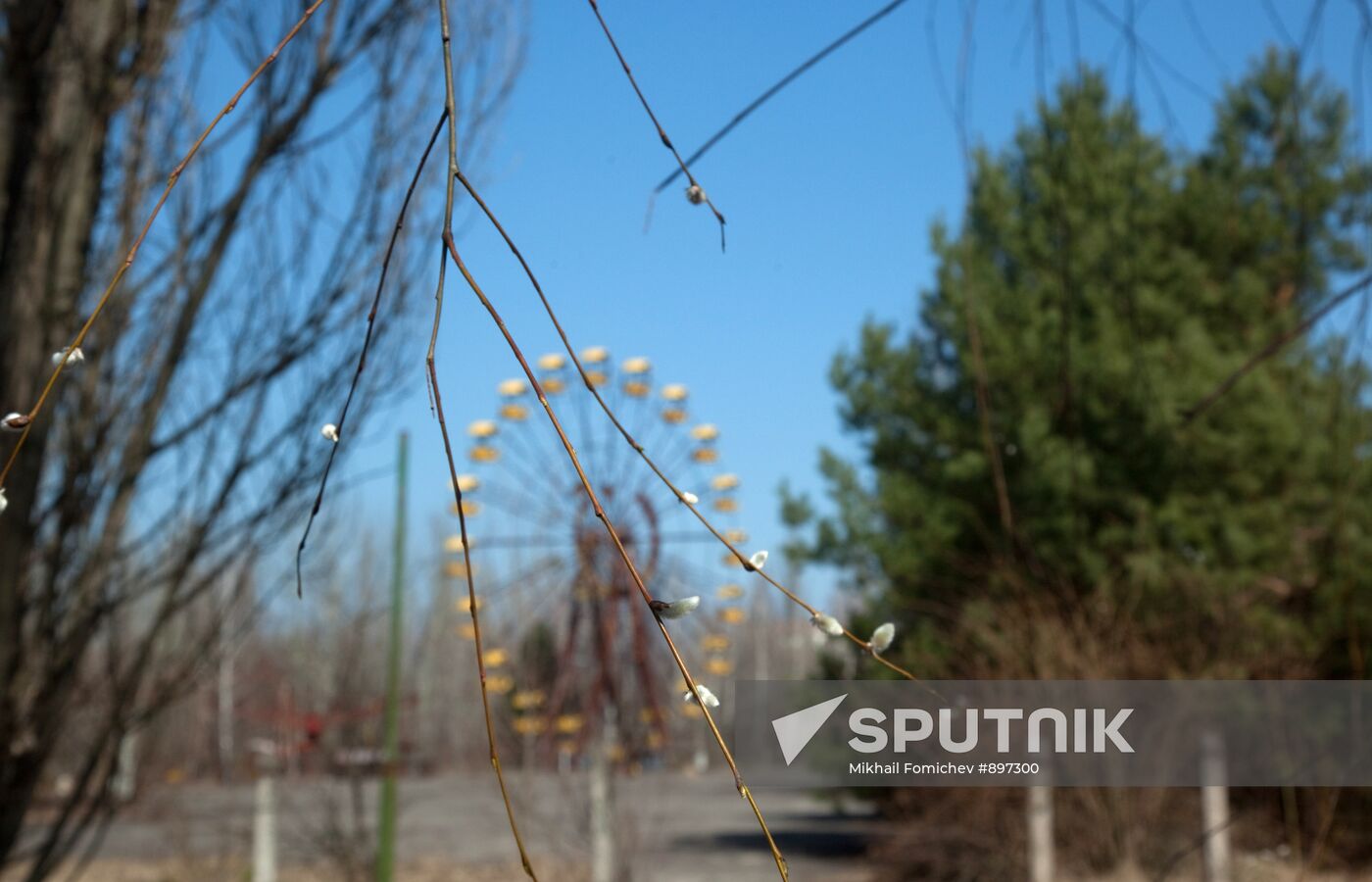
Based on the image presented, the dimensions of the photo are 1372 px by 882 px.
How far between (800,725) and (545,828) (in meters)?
5.56

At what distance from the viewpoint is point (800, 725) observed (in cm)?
168

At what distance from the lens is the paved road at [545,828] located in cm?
703

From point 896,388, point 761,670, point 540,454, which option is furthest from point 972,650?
point 761,670

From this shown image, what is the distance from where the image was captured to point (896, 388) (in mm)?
9883

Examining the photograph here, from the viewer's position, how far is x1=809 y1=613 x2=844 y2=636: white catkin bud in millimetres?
711

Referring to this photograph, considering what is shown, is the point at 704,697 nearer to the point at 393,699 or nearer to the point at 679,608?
the point at 679,608

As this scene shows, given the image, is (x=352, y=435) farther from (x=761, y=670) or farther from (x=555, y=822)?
(x=761, y=670)

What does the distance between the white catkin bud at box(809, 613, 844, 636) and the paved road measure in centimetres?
605

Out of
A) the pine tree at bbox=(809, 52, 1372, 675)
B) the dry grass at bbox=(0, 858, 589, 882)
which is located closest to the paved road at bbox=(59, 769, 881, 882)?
the dry grass at bbox=(0, 858, 589, 882)

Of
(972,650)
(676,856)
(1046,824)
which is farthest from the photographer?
(676,856)

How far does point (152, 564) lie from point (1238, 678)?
4.75 m

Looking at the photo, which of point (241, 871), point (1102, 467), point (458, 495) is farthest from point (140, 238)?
point (241, 871)

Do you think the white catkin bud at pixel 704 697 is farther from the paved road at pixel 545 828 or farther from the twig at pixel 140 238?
the paved road at pixel 545 828

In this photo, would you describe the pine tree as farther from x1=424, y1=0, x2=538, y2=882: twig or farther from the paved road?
x1=424, y1=0, x2=538, y2=882: twig
